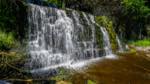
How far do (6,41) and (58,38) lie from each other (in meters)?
3.90

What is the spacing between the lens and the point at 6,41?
11.4 metres

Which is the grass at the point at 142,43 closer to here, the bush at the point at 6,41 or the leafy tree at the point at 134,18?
the leafy tree at the point at 134,18

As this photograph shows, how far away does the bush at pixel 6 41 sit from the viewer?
1112 centimetres

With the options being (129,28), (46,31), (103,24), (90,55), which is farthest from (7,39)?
(129,28)

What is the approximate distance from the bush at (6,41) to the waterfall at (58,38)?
3.46 ft

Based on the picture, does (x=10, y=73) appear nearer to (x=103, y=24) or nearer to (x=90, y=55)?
(x=90, y=55)

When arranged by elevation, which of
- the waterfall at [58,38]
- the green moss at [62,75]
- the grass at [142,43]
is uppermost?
the waterfall at [58,38]

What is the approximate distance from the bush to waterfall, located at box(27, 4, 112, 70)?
106cm

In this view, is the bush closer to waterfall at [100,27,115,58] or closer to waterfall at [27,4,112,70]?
waterfall at [27,4,112,70]

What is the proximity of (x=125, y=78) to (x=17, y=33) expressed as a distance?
502 centimetres

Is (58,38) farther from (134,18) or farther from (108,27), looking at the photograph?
(134,18)

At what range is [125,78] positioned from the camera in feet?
37.5

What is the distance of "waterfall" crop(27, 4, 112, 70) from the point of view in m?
13.2

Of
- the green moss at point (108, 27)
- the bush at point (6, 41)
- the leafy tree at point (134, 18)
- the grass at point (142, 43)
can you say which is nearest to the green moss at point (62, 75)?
the bush at point (6, 41)
